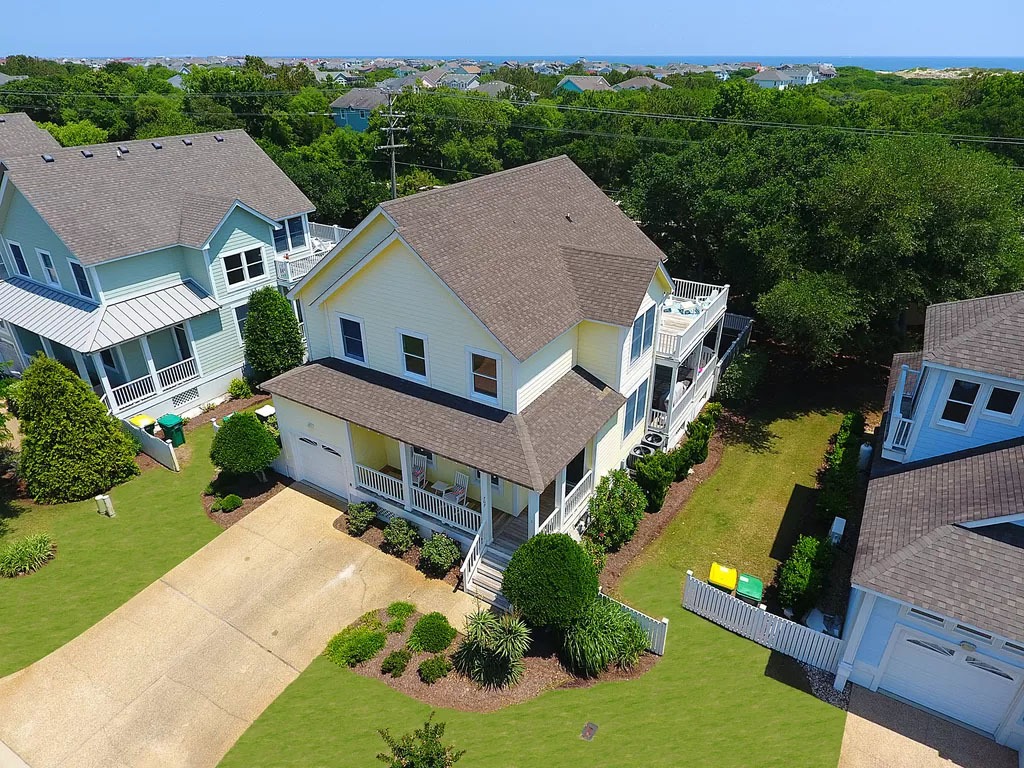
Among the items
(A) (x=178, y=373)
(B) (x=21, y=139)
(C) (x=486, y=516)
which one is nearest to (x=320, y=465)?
(C) (x=486, y=516)

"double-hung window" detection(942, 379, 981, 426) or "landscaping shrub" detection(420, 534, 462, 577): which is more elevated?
"double-hung window" detection(942, 379, 981, 426)

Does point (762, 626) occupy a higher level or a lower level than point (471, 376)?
lower

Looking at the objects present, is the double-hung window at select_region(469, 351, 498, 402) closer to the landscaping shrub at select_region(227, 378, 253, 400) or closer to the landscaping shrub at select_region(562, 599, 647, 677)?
the landscaping shrub at select_region(562, 599, 647, 677)

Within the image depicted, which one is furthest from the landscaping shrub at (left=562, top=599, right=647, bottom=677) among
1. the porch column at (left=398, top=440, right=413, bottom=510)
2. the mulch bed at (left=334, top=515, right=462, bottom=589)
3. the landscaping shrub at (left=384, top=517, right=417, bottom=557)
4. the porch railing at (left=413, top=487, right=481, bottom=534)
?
the porch column at (left=398, top=440, right=413, bottom=510)

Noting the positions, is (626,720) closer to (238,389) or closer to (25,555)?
(25,555)

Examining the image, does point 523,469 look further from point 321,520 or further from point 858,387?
point 858,387

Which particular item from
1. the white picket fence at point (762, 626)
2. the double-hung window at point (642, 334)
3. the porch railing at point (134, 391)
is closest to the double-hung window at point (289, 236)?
the porch railing at point (134, 391)

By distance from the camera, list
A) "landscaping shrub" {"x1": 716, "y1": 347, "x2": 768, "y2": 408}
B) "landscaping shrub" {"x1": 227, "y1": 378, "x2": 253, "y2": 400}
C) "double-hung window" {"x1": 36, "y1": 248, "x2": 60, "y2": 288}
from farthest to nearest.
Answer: "landscaping shrub" {"x1": 227, "y1": 378, "x2": 253, "y2": 400} < "landscaping shrub" {"x1": 716, "y1": 347, "x2": 768, "y2": 408} < "double-hung window" {"x1": 36, "y1": 248, "x2": 60, "y2": 288}

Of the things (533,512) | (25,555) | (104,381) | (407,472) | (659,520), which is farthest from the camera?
(104,381)
